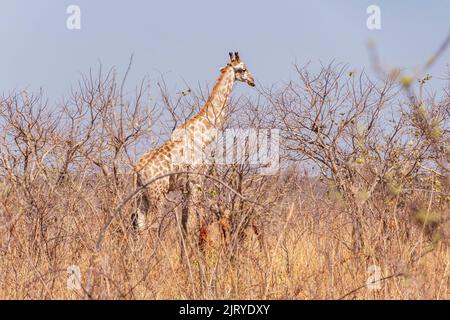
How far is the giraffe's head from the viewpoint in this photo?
11375mm

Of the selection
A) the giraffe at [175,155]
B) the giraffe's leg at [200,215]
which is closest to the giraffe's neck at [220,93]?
the giraffe at [175,155]

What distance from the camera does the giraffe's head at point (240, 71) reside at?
37.3 feet

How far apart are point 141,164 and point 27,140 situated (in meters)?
1.93

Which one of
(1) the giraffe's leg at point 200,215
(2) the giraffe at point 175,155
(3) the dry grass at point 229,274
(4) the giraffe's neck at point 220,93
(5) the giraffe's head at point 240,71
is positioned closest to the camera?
(3) the dry grass at point 229,274

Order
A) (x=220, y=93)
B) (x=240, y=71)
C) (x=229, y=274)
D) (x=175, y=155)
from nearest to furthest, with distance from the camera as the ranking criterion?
(x=229, y=274)
(x=175, y=155)
(x=220, y=93)
(x=240, y=71)

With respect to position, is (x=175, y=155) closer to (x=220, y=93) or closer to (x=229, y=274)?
(x=220, y=93)

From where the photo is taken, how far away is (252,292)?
4645 mm

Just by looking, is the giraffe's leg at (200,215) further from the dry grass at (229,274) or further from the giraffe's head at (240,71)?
the giraffe's head at (240,71)

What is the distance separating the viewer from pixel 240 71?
11.4 metres

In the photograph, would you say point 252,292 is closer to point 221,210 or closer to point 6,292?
point 6,292

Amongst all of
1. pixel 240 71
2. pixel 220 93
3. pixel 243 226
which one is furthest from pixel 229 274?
pixel 240 71

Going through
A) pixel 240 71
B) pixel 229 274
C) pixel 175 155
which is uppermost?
pixel 240 71

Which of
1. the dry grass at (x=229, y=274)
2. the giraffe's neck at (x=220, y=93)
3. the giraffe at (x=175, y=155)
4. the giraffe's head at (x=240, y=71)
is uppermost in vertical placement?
the giraffe's head at (x=240, y=71)
